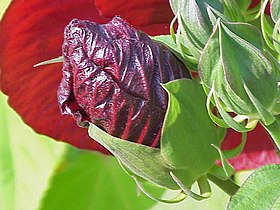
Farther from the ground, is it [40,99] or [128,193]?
[40,99]

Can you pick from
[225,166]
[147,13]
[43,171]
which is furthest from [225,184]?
[43,171]

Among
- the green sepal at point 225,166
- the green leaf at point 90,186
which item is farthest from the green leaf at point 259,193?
the green leaf at point 90,186

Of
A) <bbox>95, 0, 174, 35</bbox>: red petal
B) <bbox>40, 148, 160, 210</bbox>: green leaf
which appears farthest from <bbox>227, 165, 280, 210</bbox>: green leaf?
<bbox>40, 148, 160, 210</bbox>: green leaf

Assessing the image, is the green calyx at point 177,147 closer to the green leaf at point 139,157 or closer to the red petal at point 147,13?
the green leaf at point 139,157

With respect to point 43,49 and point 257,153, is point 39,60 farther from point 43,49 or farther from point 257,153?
point 257,153

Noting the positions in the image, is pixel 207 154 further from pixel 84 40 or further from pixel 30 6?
pixel 30 6

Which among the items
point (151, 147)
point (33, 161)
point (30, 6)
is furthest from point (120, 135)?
point (33, 161)
